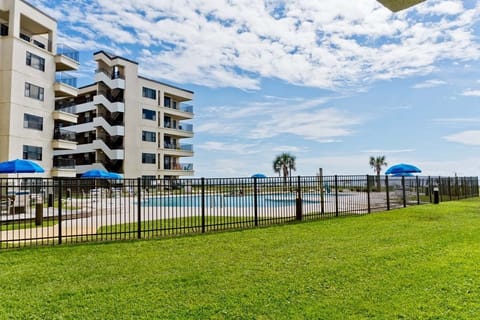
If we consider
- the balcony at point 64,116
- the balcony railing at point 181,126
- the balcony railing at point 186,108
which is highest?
the balcony railing at point 186,108

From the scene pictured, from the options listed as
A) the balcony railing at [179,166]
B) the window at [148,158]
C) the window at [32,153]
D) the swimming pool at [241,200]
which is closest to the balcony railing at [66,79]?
the window at [32,153]

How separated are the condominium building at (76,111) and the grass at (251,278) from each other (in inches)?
994

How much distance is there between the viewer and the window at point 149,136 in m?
43.9

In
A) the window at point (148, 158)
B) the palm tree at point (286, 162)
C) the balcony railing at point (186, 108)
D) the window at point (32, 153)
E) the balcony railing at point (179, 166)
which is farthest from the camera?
the palm tree at point (286, 162)

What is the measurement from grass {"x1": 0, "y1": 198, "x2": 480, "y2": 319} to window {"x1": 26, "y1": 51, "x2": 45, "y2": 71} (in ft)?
88.4

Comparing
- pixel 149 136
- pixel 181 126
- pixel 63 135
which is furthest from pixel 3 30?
pixel 181 126

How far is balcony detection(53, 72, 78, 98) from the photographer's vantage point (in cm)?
3198

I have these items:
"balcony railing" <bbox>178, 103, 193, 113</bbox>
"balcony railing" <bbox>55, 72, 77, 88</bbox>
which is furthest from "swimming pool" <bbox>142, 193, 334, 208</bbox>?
"balcony railing" <bbox>178, 103, 193, 113</bbox>

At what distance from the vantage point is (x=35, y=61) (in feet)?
98.2

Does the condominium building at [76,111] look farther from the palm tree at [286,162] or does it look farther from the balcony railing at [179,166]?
the palm tree at [286,162]

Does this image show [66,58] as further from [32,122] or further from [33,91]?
[32,122]

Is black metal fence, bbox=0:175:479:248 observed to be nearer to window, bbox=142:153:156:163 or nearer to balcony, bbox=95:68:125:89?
window, bbox=142:153:156:163

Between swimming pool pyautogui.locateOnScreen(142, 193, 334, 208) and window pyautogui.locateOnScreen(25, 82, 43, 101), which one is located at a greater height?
window pyautogui.locateOnScreen(25, 82, 43, 101)

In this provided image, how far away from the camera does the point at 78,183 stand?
30.9 feet
